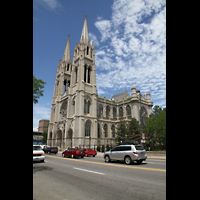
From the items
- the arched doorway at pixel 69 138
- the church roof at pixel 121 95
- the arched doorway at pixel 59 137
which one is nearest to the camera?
the arched doorway at pixel 69 138

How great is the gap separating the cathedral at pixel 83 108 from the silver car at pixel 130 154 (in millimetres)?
23537

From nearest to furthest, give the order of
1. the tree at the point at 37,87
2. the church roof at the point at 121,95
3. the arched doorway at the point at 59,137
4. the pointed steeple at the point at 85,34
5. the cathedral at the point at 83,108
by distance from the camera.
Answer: the tree at the point at 37,87 < the cathedral at the point at 83,108 < the arched doorway at the point at 59,137 < the pointed steeple at the point at 85,34 < the church roof at the point at 121,95

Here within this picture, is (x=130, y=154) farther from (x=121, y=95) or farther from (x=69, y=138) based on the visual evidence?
(x=121, y=95)

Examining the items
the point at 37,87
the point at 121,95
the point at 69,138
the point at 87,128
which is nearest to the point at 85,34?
the point at 121,95

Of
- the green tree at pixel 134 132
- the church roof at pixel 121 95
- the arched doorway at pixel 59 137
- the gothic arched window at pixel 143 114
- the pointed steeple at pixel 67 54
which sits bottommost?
the arched doorway at pixel 59 137

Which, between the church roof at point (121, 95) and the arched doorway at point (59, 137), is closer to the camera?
the arched doorway at point (59, 137)

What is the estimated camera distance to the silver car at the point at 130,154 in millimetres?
12111

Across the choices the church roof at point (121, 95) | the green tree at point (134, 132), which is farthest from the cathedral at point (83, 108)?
the church roof at point (121, 95)

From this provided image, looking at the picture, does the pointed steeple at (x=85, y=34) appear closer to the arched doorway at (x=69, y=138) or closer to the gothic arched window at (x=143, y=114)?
the arched doorway at (x=69, y=138)

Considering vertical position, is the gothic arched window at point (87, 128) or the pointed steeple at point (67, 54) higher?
the pointed steeple at point (67, 54)

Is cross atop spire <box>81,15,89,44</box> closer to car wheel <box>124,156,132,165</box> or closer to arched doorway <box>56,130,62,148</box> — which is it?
arched doorway <box>56,130,62,148</box>
